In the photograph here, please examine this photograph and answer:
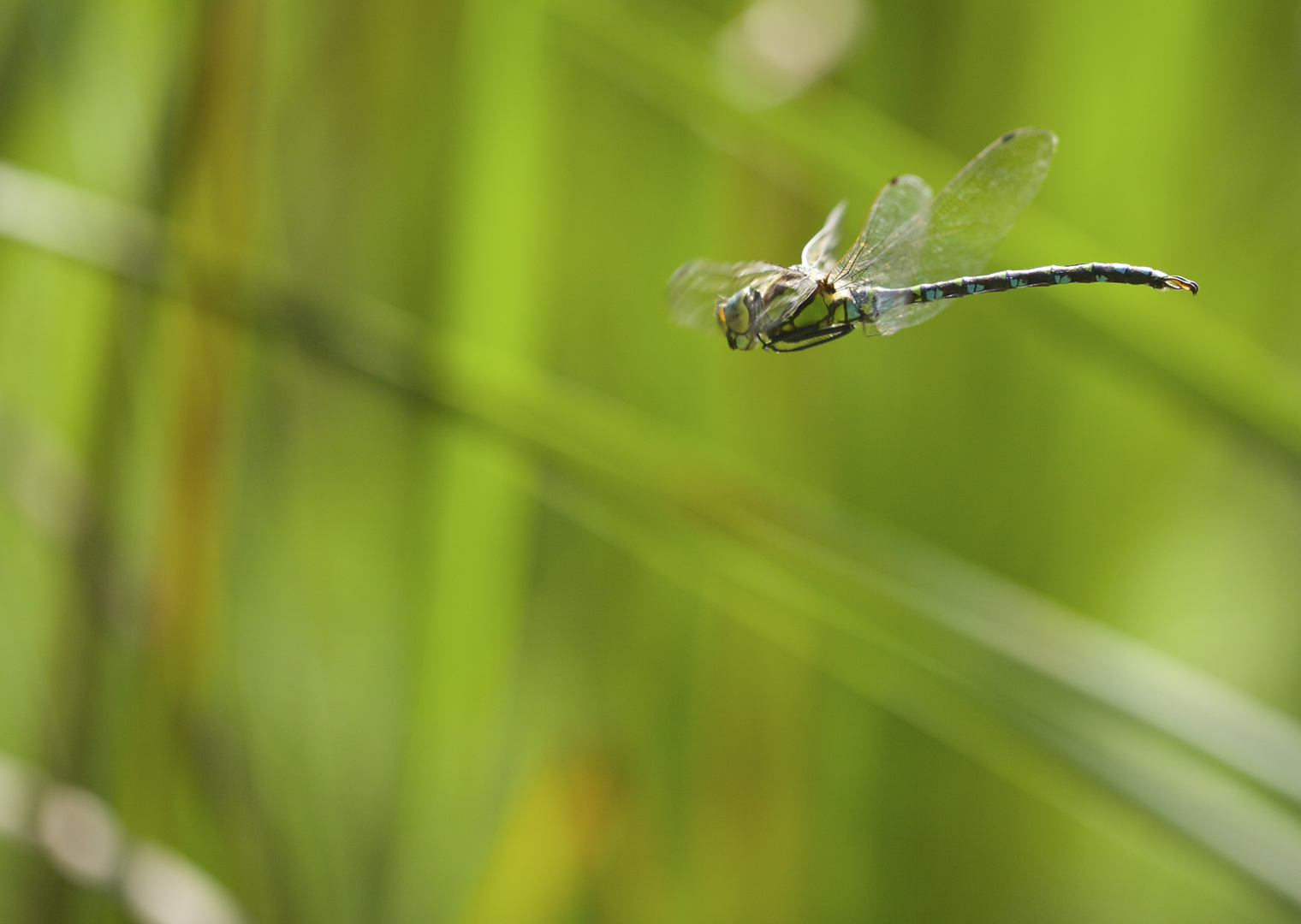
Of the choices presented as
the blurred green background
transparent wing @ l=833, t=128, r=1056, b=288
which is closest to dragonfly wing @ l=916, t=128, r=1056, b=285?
transparent wing @ l=833, t=128, r=1056, b=288

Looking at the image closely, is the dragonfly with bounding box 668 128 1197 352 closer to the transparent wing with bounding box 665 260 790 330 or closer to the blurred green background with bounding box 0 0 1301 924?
the transparent wing with bounding box 665 260 790 330

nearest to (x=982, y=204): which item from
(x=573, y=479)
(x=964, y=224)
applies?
(x=964, y=224)

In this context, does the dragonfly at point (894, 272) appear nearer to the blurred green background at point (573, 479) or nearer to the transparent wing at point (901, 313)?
the transparent wing at point (901, 313)

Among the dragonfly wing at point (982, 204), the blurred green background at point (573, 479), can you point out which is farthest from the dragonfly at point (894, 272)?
the blurred green background at point (573, 479)

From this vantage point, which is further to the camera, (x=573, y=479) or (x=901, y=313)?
(x=573, y=479)

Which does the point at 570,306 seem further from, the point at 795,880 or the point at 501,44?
the point at 795,880

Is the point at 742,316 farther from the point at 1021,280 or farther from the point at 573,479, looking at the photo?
the point at 573,479
